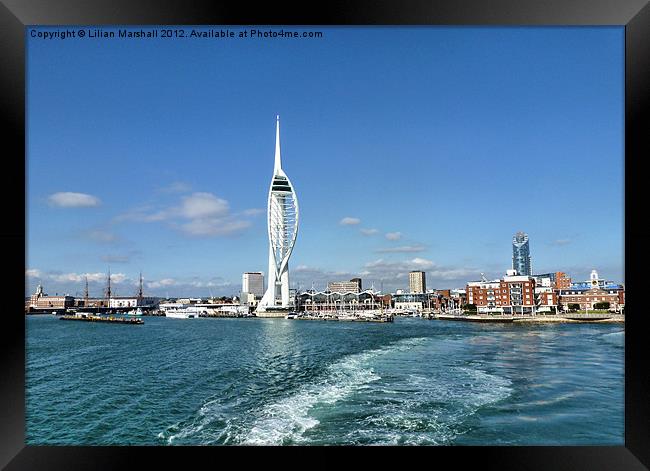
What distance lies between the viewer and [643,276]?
2082 mm

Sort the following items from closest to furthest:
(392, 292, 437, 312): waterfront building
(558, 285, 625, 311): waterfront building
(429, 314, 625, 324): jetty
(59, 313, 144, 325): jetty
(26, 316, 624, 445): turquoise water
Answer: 1. (26, 316, 624, 445): turquoise water
2. (429, 314, 625, 324): jetty
3. (59, 313, 144, 325): jetty
4. (558, 285, 625, 311): waterfront building
5. (392, 292, 437, 312): waterfront building

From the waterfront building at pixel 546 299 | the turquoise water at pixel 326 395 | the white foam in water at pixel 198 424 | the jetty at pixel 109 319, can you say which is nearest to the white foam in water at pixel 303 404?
the turquoise water at pixel 326 395

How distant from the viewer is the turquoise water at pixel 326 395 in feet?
16.9

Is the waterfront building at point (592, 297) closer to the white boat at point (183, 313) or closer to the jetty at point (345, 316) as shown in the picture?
the jetty at point (345, 316)

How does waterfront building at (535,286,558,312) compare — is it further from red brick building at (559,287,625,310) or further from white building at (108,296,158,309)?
white building at (108,296,158,309)

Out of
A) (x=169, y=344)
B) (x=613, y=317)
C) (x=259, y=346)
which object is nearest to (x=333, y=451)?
(x=259, y=346)

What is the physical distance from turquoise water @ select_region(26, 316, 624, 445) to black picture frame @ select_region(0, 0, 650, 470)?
2.63m

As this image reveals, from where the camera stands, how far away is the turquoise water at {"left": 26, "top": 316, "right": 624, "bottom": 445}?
203 inches

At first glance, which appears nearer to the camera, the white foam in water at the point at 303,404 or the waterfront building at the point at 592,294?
the white foam in water at the point at 303,404

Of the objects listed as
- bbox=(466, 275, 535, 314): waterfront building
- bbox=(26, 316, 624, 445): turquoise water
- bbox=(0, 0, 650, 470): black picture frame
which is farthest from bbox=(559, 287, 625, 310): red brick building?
bbox=(0, 0, 650, 470): black picture frame

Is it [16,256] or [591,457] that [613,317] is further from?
[16,256]

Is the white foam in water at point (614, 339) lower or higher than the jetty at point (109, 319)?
higher

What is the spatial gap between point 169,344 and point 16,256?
1463 centimetres
